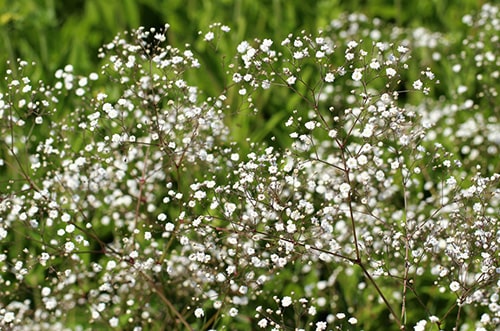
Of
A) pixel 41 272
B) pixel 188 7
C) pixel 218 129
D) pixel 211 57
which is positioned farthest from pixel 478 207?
pixel 188 7

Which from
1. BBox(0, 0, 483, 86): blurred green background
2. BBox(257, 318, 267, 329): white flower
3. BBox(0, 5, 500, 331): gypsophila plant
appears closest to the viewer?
BBox(257, 318, 267, 329): white flower

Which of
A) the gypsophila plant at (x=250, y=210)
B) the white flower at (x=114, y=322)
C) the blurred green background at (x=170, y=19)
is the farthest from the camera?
the blurred green background at (x=170, y=19)

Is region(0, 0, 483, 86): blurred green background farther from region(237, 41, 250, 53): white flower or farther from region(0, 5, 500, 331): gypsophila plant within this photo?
region(237, 41, 250, 53): white flower

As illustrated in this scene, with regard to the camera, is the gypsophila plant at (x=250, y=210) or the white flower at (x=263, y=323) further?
the gypsophila plant at (x=250, y=210)

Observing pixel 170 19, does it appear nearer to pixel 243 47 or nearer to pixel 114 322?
pixel 243 47

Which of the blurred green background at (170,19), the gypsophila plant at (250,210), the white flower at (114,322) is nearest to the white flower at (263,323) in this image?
the gypsophila plant at (250,210)

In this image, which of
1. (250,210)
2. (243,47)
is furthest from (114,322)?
(243,47)

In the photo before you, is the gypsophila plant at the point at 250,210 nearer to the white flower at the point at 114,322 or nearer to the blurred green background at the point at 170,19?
the white flower at the point at 114,322

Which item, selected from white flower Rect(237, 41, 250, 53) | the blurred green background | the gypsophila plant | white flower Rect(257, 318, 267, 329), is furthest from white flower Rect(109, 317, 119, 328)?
the blurred green background

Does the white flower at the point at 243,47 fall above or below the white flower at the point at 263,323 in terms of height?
above
